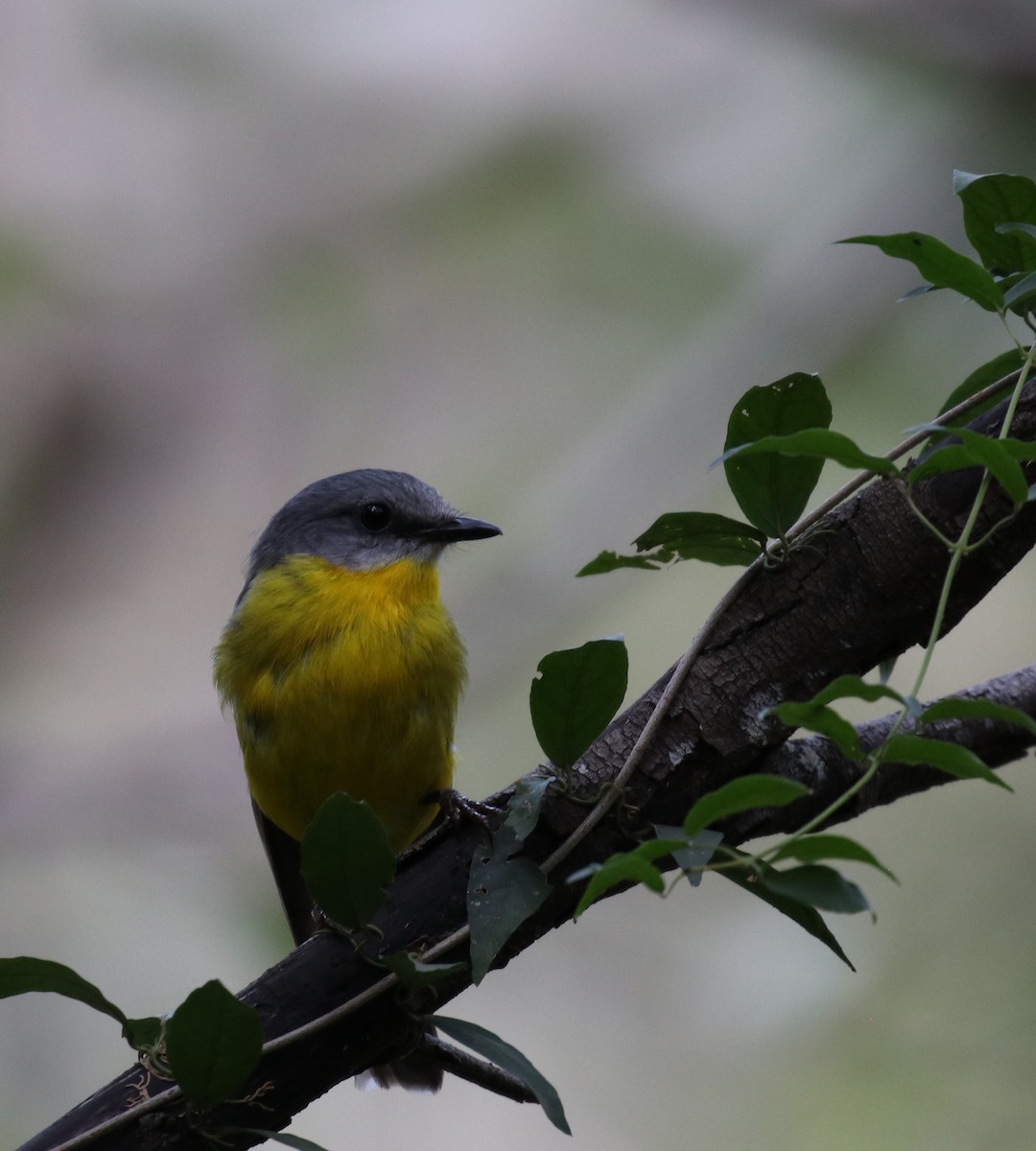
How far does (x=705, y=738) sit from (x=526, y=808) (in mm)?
329

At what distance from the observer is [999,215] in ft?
5.91

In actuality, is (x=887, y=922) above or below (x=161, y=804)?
below

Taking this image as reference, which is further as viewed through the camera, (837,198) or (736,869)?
(837,198)

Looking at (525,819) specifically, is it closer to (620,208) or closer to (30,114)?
(620,208)

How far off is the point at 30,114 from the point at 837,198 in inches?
148

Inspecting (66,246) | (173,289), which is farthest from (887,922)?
(66,246)

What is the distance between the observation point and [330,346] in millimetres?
5918

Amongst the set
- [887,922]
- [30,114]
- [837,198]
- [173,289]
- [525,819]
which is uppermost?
[30,114]

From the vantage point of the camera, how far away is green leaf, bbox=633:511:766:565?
1986mm

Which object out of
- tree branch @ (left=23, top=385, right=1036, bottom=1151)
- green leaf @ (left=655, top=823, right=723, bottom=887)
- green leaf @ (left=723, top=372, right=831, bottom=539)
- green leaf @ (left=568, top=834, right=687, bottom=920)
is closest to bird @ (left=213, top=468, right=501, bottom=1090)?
tree branch @ (left=23, top=385, right=1036, bottom=1151)

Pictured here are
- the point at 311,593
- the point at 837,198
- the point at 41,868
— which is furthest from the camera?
the point at 837,198

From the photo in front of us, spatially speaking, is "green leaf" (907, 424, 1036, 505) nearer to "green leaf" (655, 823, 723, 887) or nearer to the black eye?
"green leaf" (655, 823, 723, 887)

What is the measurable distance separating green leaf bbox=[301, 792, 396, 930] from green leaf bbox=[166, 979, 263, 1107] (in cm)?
19

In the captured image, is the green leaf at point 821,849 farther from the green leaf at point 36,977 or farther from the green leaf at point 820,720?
the green leaf at point 36,977
